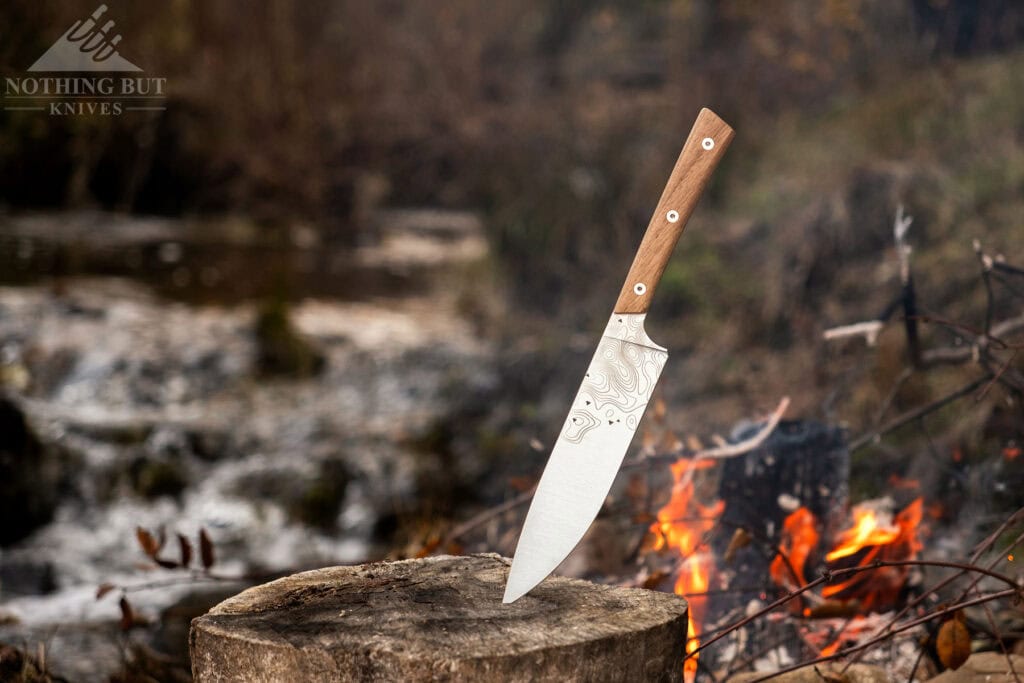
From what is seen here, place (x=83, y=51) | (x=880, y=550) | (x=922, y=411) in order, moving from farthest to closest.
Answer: (x=83, y=51), (x=922, y=411), (x=880, y=550)

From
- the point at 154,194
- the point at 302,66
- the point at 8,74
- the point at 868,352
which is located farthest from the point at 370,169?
the point at 868,352

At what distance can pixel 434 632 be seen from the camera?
2070 mm

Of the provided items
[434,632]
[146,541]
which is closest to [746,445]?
[434,632]

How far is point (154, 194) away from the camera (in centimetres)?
→ 1142

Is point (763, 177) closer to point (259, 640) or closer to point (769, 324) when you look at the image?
point (769, 324)

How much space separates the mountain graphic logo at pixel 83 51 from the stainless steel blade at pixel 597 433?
8.38 meters

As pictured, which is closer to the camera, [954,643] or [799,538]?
[954,643]

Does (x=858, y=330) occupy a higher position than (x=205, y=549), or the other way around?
(x=858, y=330)

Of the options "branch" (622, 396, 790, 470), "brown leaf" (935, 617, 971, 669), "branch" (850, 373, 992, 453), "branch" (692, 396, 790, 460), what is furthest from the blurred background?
"brown leaf" (935, 617, 971, 669)

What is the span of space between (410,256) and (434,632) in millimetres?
9153

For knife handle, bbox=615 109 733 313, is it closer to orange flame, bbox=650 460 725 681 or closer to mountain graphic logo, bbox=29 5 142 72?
orange flame, bbox=650 460 725 681

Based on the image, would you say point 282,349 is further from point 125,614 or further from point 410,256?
point 125,614

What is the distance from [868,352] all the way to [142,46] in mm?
8487

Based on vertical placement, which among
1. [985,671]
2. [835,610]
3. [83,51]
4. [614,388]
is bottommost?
[985,671]
